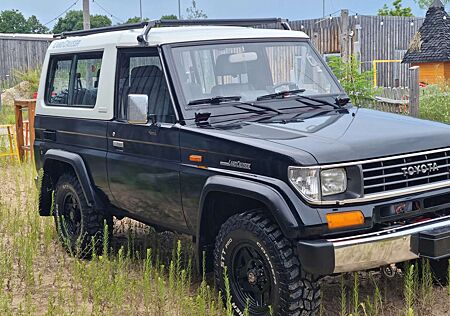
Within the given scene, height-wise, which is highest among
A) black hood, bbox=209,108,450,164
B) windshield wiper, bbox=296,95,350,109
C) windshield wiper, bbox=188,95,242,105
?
windshield wiper, bbox=188,95,242,105

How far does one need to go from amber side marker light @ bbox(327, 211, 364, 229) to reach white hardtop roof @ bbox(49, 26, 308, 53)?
2.17m

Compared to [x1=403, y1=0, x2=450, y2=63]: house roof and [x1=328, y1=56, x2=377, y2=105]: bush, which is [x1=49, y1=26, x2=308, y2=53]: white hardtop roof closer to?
[x1=328, y1=56, x2=377, y2=105]: bush

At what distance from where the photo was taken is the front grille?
457cm

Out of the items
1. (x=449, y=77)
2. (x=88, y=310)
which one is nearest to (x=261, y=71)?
(x=88, y=310)

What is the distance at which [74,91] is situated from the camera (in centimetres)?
707

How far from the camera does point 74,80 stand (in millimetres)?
7117

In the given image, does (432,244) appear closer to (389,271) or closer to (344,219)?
(344,219)

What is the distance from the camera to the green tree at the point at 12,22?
248ft

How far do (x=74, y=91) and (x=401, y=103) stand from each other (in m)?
8.15

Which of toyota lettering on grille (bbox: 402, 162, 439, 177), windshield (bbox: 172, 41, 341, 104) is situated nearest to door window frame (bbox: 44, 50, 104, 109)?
windshield (bbox: 172, 41, 341, 104)

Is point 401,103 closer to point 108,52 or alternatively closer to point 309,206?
point 108,52

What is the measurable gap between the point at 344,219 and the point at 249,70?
1.97 m

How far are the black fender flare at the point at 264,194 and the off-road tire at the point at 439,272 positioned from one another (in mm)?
1872

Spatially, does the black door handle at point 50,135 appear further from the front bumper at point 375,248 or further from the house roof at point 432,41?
the house roof at point 432,41
